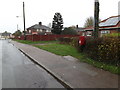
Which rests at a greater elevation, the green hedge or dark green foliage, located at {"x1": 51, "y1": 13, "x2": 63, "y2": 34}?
dark green foliage, located at {"x1": 51, "y1": 13, "x2": 63, "y2": 34}

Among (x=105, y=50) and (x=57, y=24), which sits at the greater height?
(x=57, y=24)

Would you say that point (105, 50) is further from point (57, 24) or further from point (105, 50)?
point (57, 24)

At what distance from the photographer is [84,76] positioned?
18.4ft

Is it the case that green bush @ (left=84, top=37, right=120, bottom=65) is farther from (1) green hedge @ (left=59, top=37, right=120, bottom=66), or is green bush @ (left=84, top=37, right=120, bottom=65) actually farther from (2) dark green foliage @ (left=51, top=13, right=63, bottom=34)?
(2) dark green foliage @ (left=51, top=13, right=63, bottom=34)

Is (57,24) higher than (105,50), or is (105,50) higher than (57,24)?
(57,24)

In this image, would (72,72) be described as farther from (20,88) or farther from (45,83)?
(20,88)

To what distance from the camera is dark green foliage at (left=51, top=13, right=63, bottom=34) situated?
57.0 meters

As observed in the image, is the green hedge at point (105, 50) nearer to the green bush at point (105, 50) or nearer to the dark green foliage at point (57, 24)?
the green bush at point (105, 50)

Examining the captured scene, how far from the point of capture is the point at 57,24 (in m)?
58.3

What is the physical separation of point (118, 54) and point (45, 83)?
3726mm

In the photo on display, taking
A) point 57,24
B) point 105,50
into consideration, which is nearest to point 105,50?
point 105,50

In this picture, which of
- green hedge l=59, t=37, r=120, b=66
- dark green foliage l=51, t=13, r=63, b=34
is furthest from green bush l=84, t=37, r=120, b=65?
dark green foliage l=51, t=13, r=63, b=34

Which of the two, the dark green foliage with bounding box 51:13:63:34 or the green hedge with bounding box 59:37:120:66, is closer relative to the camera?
the green hedge with bounding box 59:37:120:66

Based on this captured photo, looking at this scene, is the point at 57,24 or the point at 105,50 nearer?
the point at 105,50
